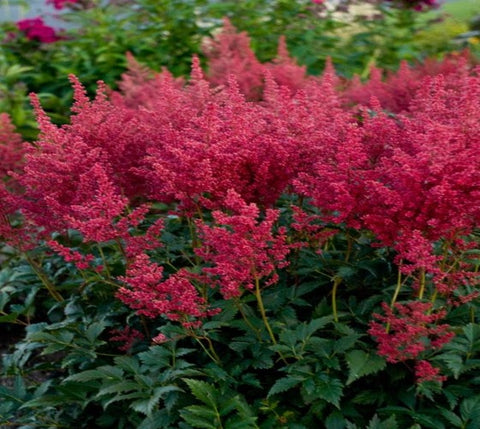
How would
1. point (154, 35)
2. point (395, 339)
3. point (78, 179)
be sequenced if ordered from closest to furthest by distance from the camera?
point (395, 339)
point (78, 179)
point (154, 35)

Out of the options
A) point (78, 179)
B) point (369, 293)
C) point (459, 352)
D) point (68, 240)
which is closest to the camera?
point (459, 352)

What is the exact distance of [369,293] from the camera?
3049mm

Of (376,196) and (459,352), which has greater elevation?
(376,196)

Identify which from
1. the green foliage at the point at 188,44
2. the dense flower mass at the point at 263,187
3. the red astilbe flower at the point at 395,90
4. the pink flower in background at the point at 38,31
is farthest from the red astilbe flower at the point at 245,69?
the pink flower in background at the point at 38,31

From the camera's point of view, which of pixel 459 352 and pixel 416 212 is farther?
pixel 459 352

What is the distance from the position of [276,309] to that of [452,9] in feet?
20.0

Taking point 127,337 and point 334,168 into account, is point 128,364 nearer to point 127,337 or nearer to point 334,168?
point 127,337

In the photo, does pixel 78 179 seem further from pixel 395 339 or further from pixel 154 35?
pixel 154 35

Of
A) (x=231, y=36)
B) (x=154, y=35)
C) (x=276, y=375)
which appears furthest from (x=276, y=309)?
(x=154, y=35)

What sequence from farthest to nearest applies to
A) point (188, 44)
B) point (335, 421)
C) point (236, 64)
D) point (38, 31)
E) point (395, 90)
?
point (38, 31), point (188, 44), point (236, 64), point (395, 90), point (335, 421)

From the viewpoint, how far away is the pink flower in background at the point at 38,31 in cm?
641

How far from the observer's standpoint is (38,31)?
6.40m

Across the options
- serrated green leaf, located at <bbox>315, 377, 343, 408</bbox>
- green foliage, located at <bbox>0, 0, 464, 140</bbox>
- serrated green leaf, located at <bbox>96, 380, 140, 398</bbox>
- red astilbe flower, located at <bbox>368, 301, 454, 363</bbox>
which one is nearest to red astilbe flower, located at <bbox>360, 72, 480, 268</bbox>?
red astilbe flower, located at <bbox>368, 301, 454, 363</bbox>

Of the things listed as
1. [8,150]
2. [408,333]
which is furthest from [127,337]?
[408,333]
